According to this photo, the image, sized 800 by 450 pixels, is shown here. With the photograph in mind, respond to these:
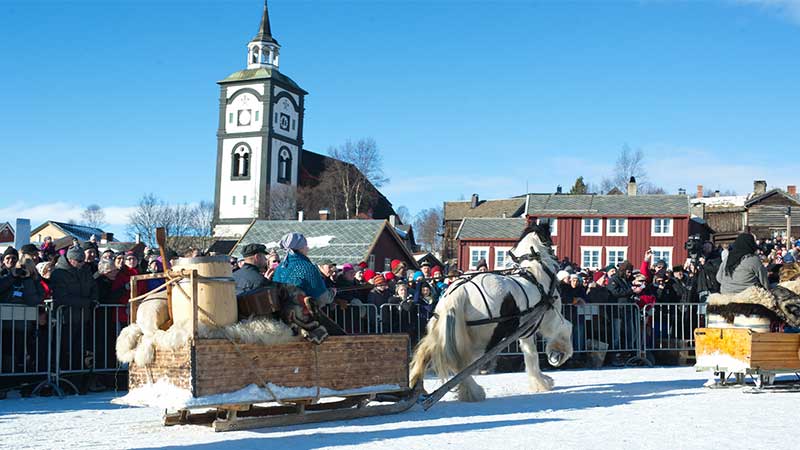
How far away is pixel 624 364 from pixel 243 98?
74937 millimetres

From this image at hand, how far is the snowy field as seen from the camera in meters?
7.39

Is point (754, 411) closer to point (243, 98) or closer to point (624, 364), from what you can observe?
point (624, 364)

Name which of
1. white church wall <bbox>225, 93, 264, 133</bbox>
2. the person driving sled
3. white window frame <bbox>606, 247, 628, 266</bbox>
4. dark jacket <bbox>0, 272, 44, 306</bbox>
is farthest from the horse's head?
white church wall <bbox>225, 93, 264, 133</bbox>

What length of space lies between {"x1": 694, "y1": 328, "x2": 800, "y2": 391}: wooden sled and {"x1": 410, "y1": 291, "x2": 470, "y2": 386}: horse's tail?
3787mm

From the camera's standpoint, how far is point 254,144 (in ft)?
280

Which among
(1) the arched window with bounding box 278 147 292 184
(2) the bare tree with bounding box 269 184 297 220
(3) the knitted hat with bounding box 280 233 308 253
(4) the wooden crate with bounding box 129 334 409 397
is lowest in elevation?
(4) the wooden crate with bounding box 129 334 409 397

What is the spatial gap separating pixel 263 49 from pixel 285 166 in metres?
12.9

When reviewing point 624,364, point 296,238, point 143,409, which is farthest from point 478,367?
point 624,364

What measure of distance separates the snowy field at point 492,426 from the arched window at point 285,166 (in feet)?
248

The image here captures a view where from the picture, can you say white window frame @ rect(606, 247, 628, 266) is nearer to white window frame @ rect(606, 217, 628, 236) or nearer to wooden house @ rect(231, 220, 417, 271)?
white window frame @ rect(606, 217, 628, 236)

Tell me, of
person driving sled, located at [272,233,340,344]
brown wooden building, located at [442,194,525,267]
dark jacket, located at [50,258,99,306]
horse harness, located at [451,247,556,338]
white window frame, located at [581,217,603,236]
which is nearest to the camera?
person driving sled, located at [272,233,340,344]

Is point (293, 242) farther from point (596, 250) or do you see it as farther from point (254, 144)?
point (254, 144)

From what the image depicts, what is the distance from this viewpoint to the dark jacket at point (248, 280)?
8516 millimetres

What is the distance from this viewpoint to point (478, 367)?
9.77 metres
